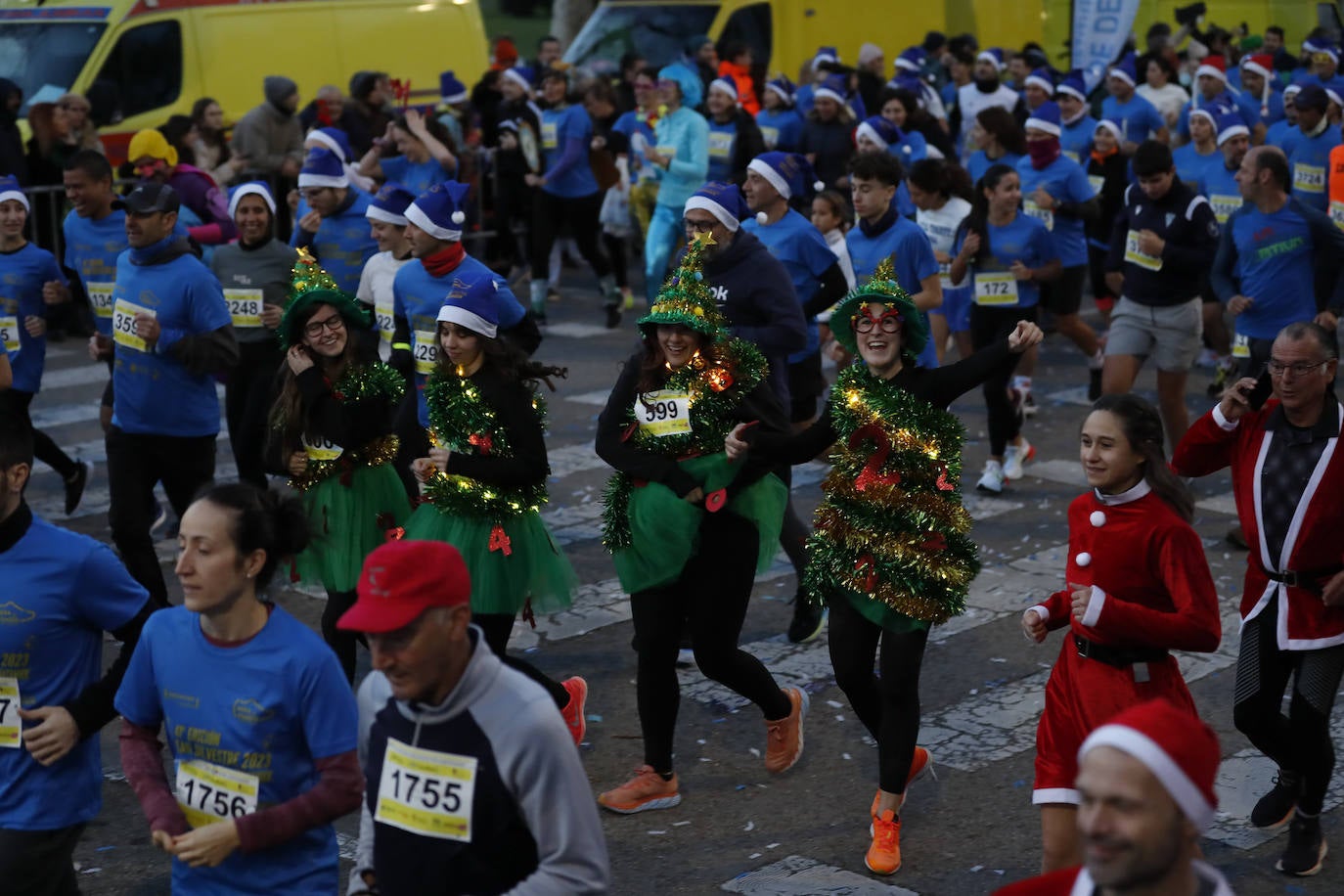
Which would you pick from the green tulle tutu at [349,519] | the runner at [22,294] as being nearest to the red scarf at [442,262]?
the green tulle tutu at [349,519]

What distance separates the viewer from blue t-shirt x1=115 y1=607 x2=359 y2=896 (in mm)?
3998

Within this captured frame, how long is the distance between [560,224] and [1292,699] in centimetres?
1130

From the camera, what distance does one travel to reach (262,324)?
368 inches

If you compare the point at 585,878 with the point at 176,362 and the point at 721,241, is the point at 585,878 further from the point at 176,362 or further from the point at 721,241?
the point at 176,362

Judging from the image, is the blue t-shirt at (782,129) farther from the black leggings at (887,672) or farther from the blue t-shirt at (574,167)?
the black leggings at (887,672)

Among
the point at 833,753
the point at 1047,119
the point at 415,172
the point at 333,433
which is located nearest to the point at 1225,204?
the point at 1047,119

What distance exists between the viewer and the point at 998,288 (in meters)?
10.7

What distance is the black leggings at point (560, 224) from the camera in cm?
1600

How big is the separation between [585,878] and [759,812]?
9.92 feet

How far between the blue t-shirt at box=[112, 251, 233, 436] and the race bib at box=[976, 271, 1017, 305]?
14.9 feet

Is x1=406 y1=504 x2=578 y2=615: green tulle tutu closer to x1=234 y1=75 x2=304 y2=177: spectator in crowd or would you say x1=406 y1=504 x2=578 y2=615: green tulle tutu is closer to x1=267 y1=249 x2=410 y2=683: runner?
→ x1=267 y1=249 x2=410 y2=683: runner

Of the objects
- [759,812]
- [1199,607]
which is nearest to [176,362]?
[759,812]

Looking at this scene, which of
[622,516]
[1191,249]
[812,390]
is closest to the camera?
[622,516]

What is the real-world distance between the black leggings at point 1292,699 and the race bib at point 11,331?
6.13 m
